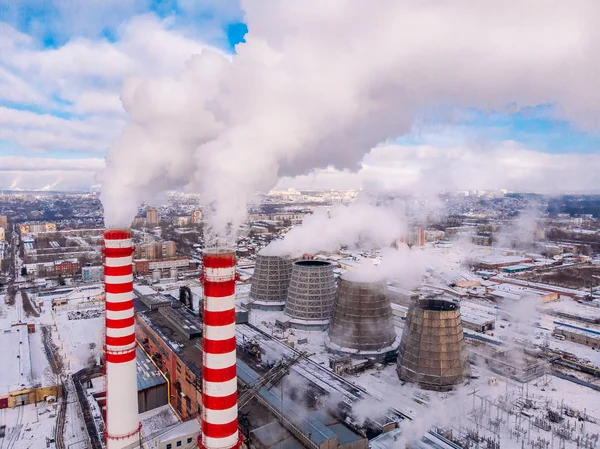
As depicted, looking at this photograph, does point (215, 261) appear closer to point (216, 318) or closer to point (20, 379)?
point (216, 318)

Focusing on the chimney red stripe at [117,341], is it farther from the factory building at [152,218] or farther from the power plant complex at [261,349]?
the factory building at [152,218]

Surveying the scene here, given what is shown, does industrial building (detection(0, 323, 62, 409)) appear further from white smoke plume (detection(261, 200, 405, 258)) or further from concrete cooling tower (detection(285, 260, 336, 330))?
white smoke plume (detection(261, 200, 405, 258))

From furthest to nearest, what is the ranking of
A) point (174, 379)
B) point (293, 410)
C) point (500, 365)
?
1. point (500, 365)
2. point (174, 379)
3. point (293, 410)

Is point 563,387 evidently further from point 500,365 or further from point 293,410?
point 293,410

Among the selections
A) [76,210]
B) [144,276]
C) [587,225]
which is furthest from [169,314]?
[76,210]

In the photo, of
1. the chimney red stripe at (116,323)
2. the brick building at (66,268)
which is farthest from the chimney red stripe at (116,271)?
the brick building at (66,268)
